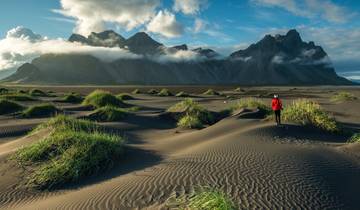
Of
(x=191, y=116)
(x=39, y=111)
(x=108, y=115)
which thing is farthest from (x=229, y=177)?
(x=39, y=111)

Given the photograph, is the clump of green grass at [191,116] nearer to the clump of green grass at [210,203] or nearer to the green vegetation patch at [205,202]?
the green vegetation patch at [205,202]

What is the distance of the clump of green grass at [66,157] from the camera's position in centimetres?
1003

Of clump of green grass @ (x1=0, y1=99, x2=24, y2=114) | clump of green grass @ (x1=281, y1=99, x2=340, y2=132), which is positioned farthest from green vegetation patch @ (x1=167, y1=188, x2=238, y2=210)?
clump of green grass @ (x1=0, y1=99, x2=24, y2=114)

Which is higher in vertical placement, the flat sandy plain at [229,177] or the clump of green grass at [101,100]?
the clump of green grass at [101,100]

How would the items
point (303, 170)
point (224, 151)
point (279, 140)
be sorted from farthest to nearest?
1. point (279, 140)
2. point (224, 151)
3. point (303, 170)

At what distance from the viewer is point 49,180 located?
9.96m

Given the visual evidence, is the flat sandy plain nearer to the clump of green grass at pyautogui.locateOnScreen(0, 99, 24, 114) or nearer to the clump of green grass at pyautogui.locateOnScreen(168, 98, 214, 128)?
the clump of green grass at pyautogui.locateOnScreen(168, 98, 214, 128)

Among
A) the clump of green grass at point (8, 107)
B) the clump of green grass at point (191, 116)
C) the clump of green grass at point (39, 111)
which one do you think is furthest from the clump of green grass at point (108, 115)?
the clump of green grass at point (8, 107)

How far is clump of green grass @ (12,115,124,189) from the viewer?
10.0m

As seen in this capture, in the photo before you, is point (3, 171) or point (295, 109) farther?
point (295, 109)

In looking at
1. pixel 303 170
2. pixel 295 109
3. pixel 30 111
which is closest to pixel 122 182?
pixel 303 170

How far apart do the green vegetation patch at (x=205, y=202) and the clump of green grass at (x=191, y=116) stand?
13348mm

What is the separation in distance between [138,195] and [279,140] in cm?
765

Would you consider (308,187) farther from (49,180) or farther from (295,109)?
(295,109)
